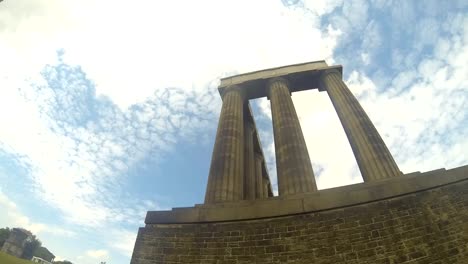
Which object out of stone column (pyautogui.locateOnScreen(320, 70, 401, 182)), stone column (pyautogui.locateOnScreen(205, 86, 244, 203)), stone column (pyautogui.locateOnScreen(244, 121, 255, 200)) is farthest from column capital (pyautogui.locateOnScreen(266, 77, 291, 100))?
stone column (pyautogui.locateOnScreen(244, 121, 255, 200))

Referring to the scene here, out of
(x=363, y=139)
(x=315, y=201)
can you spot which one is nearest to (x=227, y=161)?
(x=315, y=201)

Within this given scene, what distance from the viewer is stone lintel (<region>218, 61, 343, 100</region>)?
1931 cm

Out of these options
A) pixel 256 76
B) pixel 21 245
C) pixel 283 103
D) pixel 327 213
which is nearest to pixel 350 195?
pixel 327 213

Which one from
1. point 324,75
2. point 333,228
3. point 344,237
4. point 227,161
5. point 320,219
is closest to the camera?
point 344,237

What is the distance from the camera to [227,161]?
13297 mm

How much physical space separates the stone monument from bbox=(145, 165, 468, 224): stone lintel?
35 mm

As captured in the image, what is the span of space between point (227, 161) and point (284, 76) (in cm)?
963

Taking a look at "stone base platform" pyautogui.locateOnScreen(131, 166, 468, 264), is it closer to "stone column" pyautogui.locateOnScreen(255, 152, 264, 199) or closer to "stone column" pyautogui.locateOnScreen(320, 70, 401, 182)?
"stone column" pyautogui.locateOnScreen(320, 70, 401, 182)

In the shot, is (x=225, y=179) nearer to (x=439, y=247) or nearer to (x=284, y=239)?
(x=284, y=239)

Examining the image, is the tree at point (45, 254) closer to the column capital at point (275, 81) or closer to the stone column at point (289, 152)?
the column capital at point (275, 81)

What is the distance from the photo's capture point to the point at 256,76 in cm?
2022

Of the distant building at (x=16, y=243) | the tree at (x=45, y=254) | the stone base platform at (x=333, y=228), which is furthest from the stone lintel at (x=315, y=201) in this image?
the tree at (x=45, y=254)

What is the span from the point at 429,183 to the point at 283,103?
9.01 metres

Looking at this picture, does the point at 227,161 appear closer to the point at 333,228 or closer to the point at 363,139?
the point at 333,228
